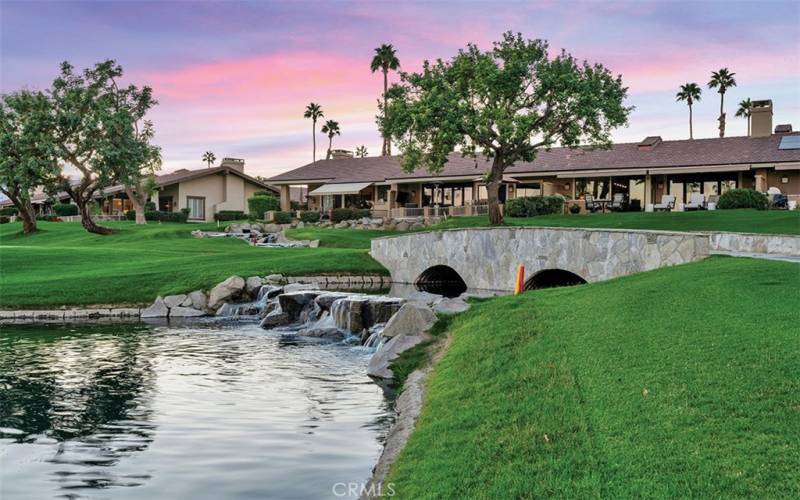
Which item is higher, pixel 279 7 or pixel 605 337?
pixel 279 7

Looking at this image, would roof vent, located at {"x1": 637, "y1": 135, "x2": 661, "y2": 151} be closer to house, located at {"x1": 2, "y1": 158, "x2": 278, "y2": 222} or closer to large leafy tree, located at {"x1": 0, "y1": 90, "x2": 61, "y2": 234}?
house, located at {"x1": 2, "y1": 158, "x2": 278, "y2": 222}

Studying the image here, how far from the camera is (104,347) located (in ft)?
65.0

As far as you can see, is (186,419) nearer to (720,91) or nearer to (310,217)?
(310,217)

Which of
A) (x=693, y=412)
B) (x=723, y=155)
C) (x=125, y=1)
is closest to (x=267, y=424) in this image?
(x=693, y=412)

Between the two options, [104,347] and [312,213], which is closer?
[104,347]

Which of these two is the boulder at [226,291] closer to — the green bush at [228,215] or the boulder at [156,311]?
the boulder at [156,311]

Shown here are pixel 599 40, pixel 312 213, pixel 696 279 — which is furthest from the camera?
pixel 312 213

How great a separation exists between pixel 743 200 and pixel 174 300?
100.0 ft

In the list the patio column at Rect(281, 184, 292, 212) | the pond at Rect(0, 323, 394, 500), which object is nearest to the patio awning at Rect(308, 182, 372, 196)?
the patio column at Rect(281, 184, 292, 212)

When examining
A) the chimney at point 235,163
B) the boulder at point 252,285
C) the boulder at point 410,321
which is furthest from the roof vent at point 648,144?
the chimney at point 235,163

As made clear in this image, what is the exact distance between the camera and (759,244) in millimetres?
20438

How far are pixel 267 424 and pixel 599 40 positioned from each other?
21.6 metres

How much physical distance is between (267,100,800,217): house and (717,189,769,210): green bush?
238 cm

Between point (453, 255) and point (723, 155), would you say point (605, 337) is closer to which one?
point (453, 255)
